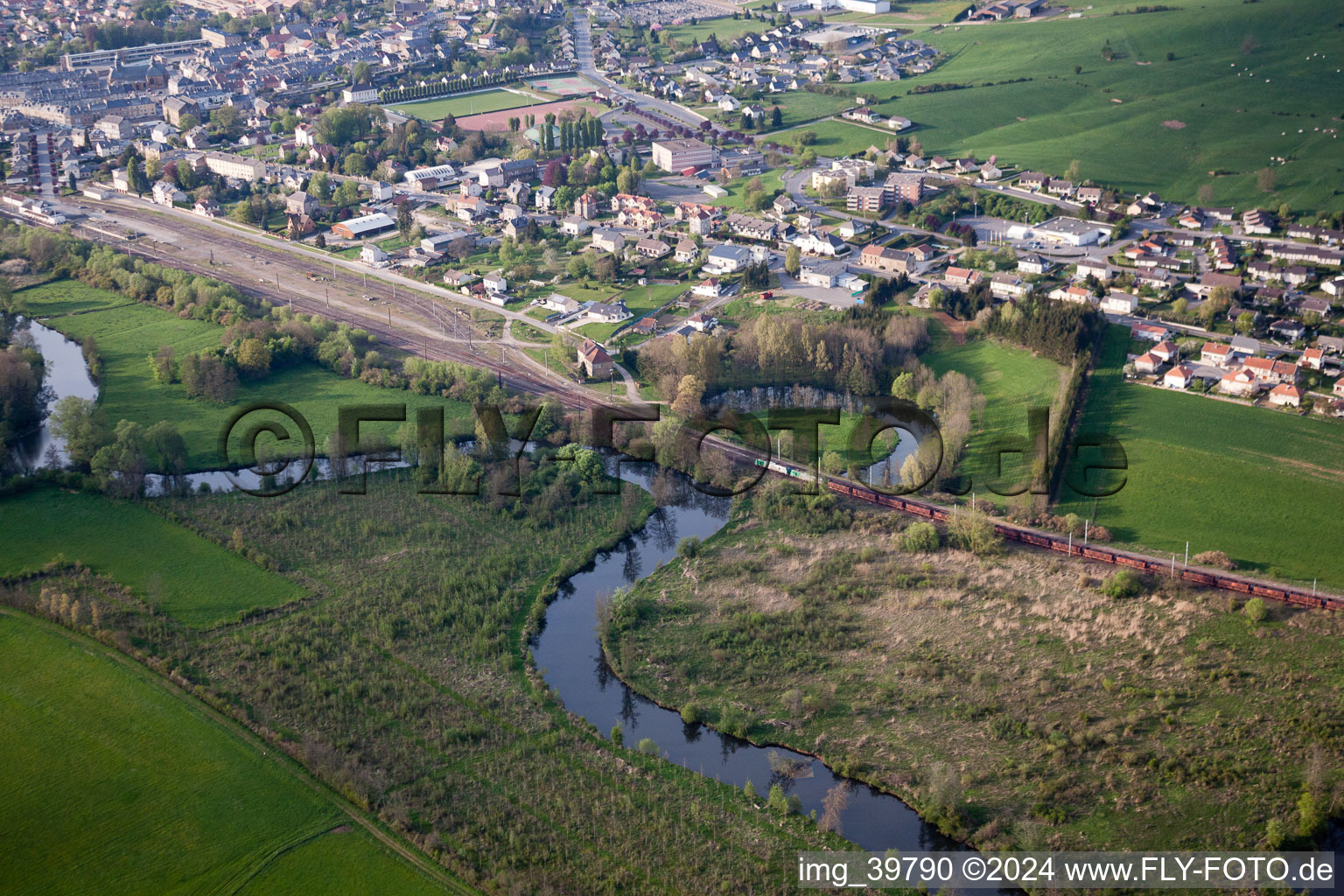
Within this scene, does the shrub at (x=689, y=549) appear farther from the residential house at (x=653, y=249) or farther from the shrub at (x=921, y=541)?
the residential house at (x=653, y=249)

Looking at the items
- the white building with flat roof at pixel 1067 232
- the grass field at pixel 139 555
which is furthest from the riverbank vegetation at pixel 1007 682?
the white building with flat roof at pixel 1067 232

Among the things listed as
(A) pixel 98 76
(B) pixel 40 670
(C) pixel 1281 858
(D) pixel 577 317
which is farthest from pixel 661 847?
(A) pixel 98 76

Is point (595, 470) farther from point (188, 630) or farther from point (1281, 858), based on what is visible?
point (1281, 858)

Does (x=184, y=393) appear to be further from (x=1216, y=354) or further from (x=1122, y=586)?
(x=1216, y=354)

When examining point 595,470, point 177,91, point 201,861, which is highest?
point 177,91

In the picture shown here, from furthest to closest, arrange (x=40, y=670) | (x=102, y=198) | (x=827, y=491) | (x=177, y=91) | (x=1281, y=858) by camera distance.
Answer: (x=177, y=91) → (x=102, y=198) → (x=827, y=491) → (x=40, y=670) → (x=1281, y=858)

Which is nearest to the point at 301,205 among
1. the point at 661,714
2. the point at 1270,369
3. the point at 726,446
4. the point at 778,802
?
the point at 726,446
